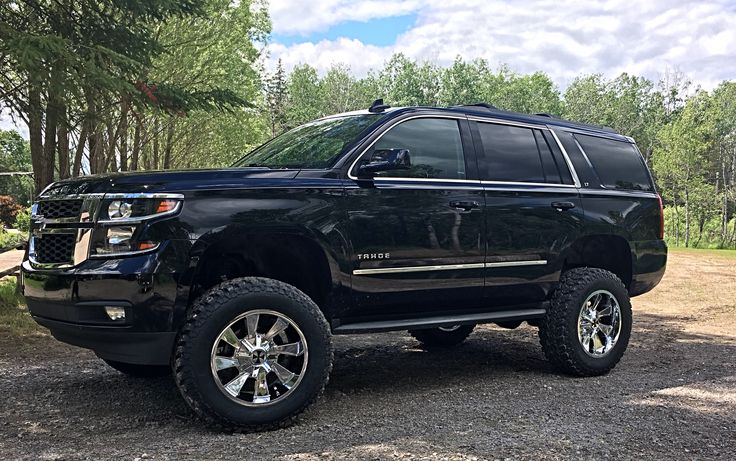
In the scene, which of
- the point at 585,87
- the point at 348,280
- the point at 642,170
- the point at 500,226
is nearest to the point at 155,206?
the point at 348,280

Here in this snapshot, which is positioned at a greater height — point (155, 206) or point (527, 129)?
point (527, 129)

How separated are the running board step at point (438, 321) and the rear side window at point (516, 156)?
3.59 feet

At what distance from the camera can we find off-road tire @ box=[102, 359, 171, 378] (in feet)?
17.9

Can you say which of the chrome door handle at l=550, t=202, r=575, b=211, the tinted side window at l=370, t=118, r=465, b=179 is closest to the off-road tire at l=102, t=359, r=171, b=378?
the tinted side window at l=370, t=118, r=465, b=179

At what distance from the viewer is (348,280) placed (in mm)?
4648

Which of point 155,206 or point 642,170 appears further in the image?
point 642,170

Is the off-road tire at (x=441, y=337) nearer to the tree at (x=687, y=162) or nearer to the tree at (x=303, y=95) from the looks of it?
the tree at (x=687, y=162)

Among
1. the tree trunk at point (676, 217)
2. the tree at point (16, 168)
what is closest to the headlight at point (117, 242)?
the tree at point (16, 168)

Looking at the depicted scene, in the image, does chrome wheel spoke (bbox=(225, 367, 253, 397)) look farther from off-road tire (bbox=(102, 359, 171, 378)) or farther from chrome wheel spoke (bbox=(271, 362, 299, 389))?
off-road tire (bbox=(102, 359, 171, 378))

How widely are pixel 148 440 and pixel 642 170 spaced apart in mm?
5151

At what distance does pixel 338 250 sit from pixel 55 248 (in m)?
1.78

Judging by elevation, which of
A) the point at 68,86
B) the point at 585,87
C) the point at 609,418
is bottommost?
the point at 609,418

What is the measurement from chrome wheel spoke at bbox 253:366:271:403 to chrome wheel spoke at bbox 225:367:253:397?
0.06 metres

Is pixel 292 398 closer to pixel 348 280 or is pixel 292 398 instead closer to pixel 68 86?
pixel 348 280
